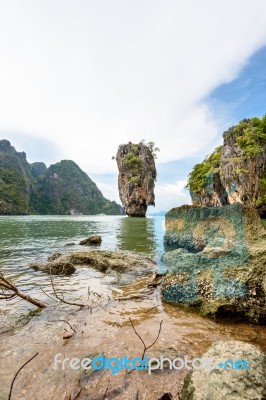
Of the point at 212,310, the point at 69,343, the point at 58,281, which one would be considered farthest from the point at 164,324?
the point at 58,281

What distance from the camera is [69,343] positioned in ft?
12.1

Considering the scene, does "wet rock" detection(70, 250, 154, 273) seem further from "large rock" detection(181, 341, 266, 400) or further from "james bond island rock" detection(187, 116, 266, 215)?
"james bond island rock" detection(187, 116, 266, 215)

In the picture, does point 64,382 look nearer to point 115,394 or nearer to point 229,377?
point 115,394

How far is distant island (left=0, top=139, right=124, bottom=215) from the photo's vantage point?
129725mm

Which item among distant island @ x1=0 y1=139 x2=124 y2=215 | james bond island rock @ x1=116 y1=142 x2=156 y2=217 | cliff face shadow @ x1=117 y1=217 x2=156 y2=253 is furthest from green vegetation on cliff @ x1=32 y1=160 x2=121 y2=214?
cliff face shadow @ x1=117 y1=217 x2=156 y2=253

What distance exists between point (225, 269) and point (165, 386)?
3172 mm

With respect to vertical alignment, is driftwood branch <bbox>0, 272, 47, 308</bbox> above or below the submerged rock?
above

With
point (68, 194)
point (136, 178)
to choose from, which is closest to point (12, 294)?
point (136, 178)

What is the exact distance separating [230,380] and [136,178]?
217ft

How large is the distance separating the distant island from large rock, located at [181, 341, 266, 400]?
404ft

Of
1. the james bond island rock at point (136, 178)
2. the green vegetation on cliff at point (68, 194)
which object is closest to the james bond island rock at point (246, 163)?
the james bond island rock at point (136, 178)

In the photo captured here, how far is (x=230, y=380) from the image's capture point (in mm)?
2049

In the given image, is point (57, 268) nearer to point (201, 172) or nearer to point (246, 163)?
point (246, 163)

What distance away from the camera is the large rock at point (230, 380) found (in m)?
1.95
